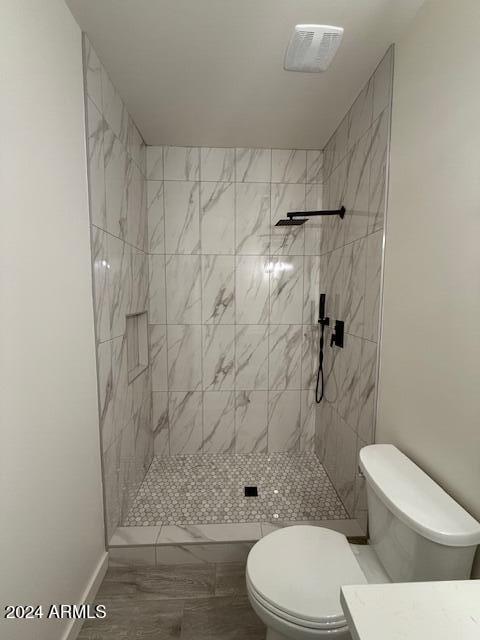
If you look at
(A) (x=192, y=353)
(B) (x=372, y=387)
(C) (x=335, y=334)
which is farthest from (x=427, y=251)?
(A) (x=192, y=353)

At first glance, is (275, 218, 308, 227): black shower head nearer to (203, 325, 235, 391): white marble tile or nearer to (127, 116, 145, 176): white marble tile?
(203, 325, 235, 391): white marble tile

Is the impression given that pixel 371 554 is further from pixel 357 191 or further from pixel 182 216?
pixel 182 216

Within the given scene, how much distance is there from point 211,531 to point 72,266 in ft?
5.28

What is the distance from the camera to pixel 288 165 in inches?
101

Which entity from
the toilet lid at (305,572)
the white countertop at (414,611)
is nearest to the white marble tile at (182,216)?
the toilet lid at (305,572)

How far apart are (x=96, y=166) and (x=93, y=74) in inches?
16.3

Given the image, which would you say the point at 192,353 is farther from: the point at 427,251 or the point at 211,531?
the point at 427,251

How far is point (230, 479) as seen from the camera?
2.38 metres

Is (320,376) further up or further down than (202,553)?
further up

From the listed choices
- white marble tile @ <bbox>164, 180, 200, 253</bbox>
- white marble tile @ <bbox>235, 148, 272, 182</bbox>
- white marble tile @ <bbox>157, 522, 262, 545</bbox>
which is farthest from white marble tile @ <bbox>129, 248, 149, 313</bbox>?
white marble tile @ <bbox>157, 522, 262, 545</bbox>

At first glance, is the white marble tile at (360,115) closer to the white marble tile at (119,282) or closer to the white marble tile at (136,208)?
the white marble tile at (136,208)

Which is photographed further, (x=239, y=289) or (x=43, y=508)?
(x=239, y=289)

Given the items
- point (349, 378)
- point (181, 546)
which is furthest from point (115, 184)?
point (181, 546)

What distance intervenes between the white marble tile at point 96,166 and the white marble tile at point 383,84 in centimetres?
139
